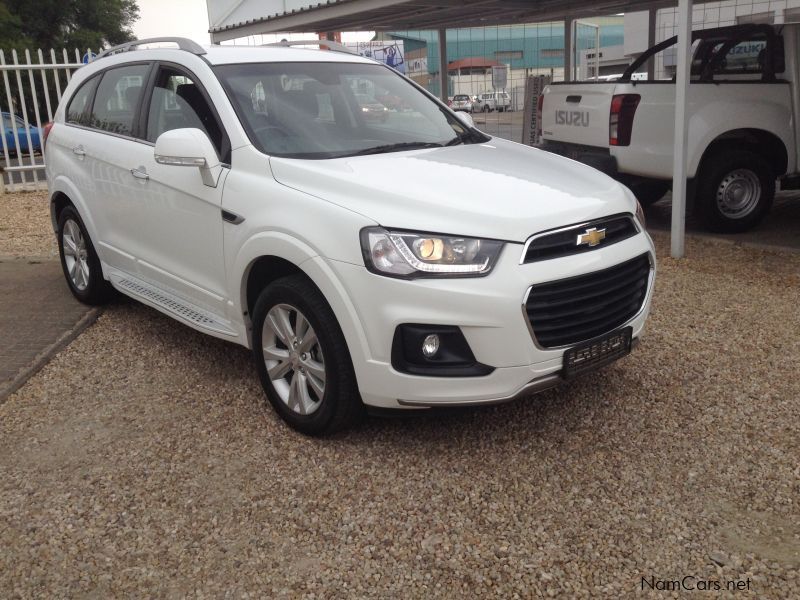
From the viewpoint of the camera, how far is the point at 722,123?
24.7 ft

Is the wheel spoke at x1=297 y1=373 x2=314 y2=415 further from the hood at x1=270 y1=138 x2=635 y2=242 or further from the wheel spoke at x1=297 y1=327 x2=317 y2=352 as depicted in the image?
the hood at x1=270 y1=138 x2=635 y2=242

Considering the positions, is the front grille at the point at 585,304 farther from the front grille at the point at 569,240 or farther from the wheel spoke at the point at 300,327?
the wheel spoke at the point at 300,327

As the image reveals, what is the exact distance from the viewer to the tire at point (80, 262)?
5551 millimetres

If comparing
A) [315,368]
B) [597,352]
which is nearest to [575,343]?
[597,352]

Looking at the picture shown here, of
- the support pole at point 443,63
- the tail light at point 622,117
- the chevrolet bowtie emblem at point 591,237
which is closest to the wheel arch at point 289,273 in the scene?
the chevrolet bowtie emblem at point 591,237

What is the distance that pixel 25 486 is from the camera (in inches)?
134

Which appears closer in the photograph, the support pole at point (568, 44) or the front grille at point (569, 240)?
the front grille at point (569, 240)

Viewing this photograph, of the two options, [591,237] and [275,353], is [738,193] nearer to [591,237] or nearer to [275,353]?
[591,237]

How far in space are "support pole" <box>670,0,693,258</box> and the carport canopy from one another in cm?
373

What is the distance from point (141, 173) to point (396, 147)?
154 centimetres

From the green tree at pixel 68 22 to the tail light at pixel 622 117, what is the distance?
41.6 metres

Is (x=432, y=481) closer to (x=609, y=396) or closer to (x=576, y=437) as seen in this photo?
(x=576, y=437)

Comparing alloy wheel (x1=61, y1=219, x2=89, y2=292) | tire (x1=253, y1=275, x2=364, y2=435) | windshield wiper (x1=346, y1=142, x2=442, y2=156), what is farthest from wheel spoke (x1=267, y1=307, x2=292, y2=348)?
alloy wheel (x1=61, y1=219, x2=89, y2=292)

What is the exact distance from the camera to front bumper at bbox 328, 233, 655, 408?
3062mm
